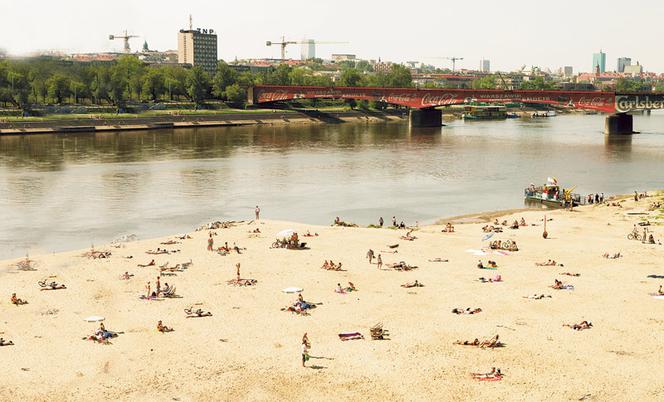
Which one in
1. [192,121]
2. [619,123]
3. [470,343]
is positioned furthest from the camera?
[192,121]

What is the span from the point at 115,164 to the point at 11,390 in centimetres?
6333

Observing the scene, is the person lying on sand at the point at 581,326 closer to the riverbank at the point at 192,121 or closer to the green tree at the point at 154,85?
the riverbank at the point at 192,121

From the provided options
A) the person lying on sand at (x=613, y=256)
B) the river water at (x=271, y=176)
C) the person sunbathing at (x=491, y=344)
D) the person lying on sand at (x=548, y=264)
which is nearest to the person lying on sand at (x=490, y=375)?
the person sunbathing at (x=491, y=344)

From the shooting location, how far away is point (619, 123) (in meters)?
132

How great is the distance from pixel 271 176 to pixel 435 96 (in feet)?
237

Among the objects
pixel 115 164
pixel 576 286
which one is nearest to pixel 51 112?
pixel 115 164

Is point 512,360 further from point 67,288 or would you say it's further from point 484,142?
point 484,142

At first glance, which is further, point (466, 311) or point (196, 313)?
point (466, 311)

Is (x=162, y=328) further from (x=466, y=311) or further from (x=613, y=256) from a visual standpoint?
(x=613, y=256)

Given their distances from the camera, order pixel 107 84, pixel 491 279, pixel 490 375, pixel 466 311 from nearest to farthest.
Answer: pixel 490 375
pixel 466 311
pixel 491 279
pixel 107 84

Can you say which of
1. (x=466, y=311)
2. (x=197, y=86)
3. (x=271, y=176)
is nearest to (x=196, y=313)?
(x=466, y=311)

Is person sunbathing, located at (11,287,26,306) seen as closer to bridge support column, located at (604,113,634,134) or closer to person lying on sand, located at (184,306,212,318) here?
person lying on sand, located at (184,306,212,318)

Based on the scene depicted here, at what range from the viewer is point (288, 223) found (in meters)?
53.2

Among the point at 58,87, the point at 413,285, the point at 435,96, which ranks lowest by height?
the point at 413,285
